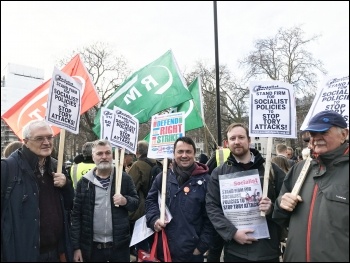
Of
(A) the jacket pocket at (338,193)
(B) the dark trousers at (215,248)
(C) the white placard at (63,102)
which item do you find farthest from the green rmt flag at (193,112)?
(A) the jacket pocket at (338,193)

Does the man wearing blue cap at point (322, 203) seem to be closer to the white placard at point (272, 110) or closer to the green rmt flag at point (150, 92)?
the white placard at point (272, 110)

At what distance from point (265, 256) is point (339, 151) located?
1198 millimetres

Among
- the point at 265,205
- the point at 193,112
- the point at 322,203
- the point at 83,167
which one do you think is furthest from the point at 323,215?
the point at 193,112

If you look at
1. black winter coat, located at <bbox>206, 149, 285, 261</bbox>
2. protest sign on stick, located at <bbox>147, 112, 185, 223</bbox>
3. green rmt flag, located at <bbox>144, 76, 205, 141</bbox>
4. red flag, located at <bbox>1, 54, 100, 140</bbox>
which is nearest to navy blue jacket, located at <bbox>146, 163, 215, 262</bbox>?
black winter coat, located at <bbox>206, 149, 285, 261</bbox>

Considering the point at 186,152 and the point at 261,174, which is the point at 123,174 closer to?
the point at 186,152

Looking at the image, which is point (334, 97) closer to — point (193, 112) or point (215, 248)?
point (215, 248)

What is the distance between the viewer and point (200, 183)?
3.79m

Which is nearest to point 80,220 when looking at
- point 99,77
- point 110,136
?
point 110,136

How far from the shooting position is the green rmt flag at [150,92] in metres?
5.86

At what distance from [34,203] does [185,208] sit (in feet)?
4.73

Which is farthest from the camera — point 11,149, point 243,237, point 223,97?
point 223,97

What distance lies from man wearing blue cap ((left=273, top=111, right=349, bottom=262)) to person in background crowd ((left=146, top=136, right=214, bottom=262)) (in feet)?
2.62

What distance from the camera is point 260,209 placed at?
3387mm

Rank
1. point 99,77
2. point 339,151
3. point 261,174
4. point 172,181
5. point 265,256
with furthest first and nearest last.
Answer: point 99,77, point 172,181, point 261,174, point 265,256, point 339,151
